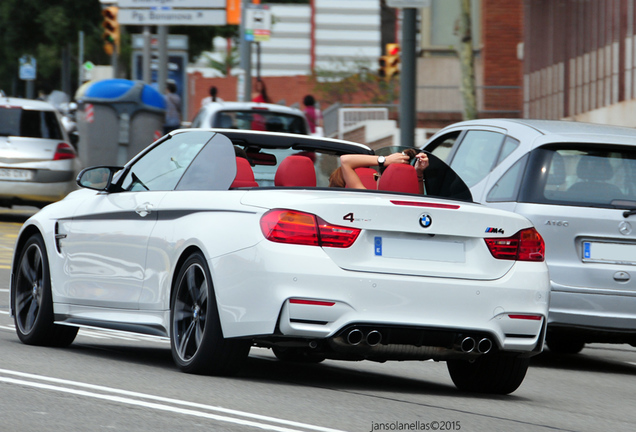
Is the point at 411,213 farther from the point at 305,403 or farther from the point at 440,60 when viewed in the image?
the point at 440,60

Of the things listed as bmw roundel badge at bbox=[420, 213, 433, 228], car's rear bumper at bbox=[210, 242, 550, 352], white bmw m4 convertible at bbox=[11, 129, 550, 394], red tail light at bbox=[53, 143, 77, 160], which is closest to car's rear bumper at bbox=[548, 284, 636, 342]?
white bmw m4 convertible at bbox=[11, 129, 550, 394]

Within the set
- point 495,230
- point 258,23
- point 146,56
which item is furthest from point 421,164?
point 146,56

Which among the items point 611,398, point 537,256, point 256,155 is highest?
point 256,155

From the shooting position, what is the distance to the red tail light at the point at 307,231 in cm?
657

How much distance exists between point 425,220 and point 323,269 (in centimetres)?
61

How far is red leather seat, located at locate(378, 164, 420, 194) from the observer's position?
7.42m

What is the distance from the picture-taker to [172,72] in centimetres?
3944

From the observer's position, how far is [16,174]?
19328 millimetres

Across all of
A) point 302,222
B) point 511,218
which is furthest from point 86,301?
point 511,218

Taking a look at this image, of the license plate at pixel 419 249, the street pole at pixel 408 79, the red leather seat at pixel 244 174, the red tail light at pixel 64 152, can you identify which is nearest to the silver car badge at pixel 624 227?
the license plate at pixel 419 249

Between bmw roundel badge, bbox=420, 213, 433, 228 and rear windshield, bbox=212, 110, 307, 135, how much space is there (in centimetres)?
996

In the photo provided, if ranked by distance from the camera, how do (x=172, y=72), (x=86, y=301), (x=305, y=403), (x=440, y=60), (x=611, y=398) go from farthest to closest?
(x=172, y=72) < (x=440, y=60) < (x=86, y=301) < (x=611, y=398) < (x=305, y=403)

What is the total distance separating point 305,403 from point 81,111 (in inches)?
685

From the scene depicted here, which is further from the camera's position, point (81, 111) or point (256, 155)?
point (81, 111)
